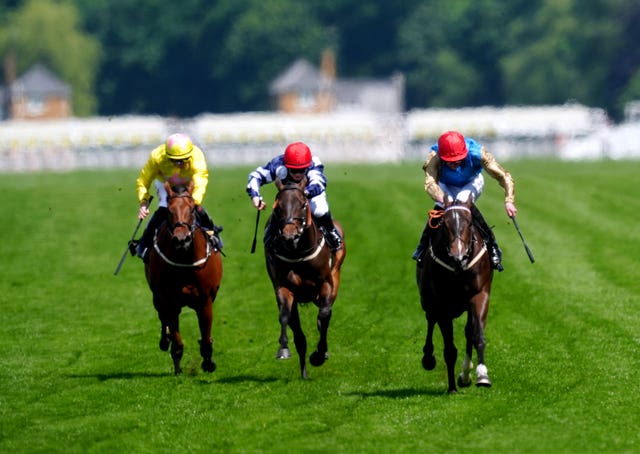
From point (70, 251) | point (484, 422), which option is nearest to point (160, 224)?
point (484, 422)

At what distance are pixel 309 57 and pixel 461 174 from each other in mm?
121192

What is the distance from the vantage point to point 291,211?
647 inches

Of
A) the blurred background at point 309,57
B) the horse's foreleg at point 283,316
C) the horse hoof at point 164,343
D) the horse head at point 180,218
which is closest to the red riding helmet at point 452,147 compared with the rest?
the horse's foreleg at point 283,316

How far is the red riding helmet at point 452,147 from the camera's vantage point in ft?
52.2

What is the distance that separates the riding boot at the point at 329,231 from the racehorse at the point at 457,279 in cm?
159

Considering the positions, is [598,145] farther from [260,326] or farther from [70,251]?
[260,326]

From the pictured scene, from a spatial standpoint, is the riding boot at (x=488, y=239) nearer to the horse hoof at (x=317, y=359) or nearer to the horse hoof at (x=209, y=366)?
the horse hoof at (x=317, y=359)

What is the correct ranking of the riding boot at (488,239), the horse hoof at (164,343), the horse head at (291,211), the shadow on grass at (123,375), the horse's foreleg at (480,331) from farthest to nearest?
the horse hoof at (164,343)
the shadow on grass at (123,375)
the horse head at (291,211)
the riding boot at (488,239)
the horse's foreleg at (480,331)

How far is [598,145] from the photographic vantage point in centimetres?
6888

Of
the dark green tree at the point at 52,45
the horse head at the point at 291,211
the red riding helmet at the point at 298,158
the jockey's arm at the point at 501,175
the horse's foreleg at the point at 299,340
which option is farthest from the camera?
the dark green tree at the point at 52,45

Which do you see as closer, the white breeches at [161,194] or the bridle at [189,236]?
the bridle at [189,236]

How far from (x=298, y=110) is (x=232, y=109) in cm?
560

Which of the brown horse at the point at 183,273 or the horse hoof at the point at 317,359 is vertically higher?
the brown horse at the point at 183,273

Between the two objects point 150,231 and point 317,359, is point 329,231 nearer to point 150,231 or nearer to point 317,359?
point 317,359
